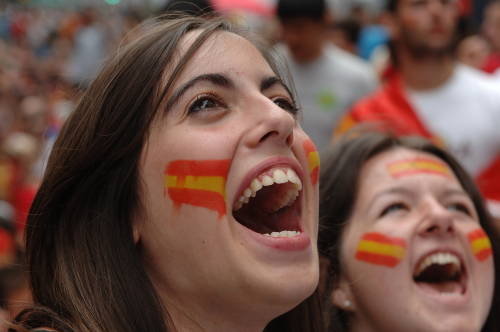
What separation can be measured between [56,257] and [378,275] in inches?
40.1

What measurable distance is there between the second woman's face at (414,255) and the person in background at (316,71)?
6.99ft

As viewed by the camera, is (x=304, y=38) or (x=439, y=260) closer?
(x=439, y=260)

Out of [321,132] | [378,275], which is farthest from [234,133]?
[321,132]

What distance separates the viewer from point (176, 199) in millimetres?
2021

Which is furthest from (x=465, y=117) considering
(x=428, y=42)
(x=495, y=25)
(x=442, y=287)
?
(x=495, y=25)

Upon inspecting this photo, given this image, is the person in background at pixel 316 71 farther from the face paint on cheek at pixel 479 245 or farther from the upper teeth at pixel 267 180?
the upper teeth at pixel 267 180

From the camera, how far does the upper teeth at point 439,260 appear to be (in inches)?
104

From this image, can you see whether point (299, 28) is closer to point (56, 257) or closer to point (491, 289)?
point (491, 289)

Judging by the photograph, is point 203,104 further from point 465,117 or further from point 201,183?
point 465,117

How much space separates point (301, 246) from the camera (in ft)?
6.46

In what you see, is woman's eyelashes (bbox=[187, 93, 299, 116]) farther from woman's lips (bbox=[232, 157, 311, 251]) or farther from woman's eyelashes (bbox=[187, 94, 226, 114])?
woman's lips (bbox=[232, 157, 311, 251])

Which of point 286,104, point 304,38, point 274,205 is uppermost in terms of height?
point 286,104

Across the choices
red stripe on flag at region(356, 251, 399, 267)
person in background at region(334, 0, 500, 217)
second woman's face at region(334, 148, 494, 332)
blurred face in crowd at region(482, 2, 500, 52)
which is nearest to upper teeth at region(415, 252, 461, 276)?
second woman's face at region(334, 148, 494, 332)

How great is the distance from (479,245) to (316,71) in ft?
8.35
